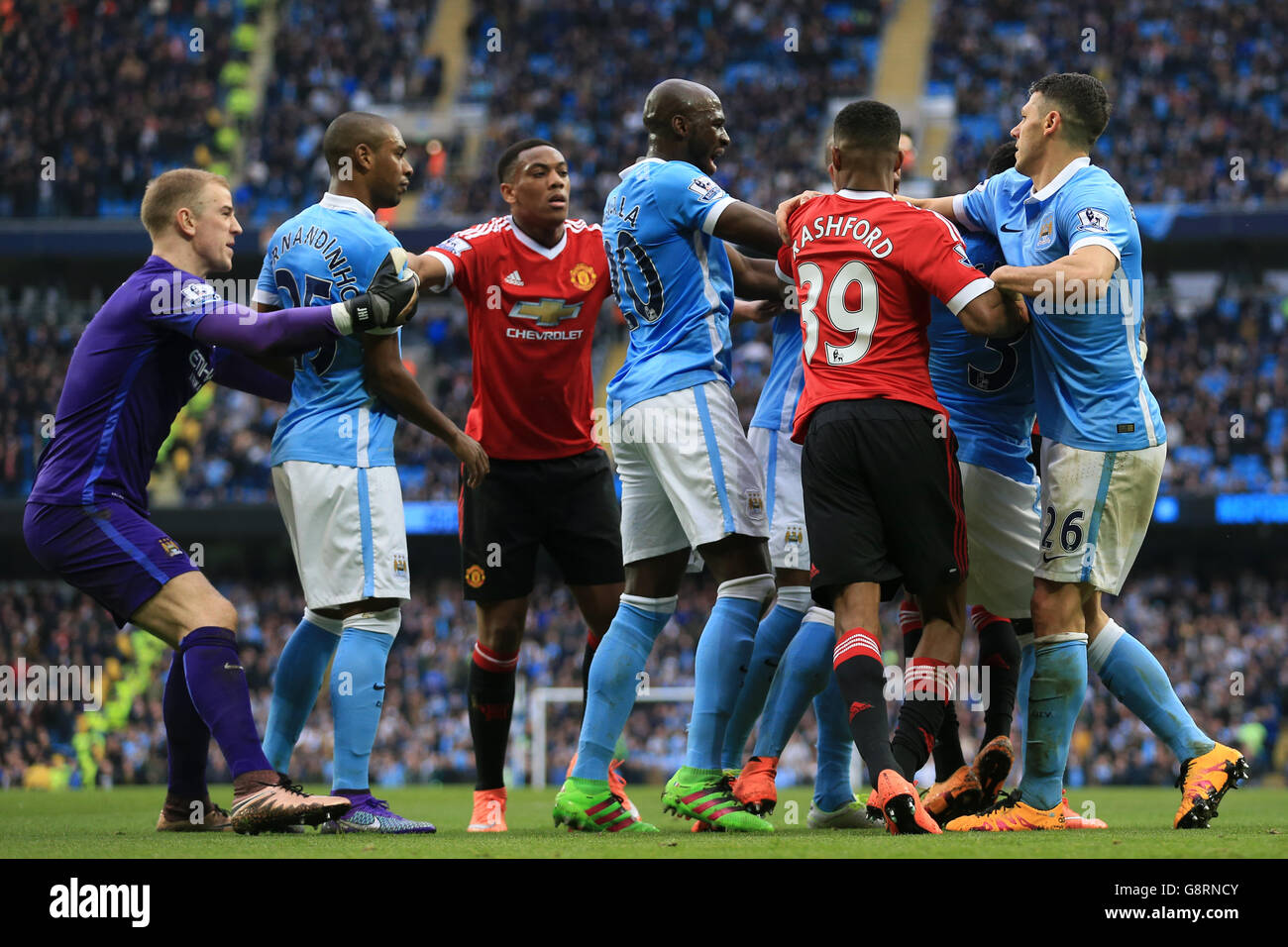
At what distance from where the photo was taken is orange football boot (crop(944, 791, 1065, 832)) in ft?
17.5

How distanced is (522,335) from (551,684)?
49.1 feet

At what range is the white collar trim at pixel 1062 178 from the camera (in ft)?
18.4

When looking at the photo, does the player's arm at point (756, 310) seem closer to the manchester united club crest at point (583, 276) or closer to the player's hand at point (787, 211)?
the manchester united club crest at point (583, 276)

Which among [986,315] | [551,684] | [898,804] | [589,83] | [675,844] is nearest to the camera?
[675,844]

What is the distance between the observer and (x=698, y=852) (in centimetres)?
404

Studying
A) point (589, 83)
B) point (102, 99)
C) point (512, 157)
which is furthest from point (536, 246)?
point (102, 99)

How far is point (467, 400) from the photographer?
2325 centimetres

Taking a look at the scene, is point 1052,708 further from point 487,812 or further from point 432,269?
point 432,269

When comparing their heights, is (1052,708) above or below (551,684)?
above

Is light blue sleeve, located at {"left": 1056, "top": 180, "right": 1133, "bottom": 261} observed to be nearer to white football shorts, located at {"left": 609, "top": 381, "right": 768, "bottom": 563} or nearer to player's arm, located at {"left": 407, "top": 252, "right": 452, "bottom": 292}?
white football shorts, located at {"left": 609, "top": 381, "right": 768, "bottom": 563}

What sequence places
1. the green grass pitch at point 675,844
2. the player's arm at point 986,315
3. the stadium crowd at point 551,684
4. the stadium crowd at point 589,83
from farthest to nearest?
the stadium crowd at point 589,83 < the stadium crowd at point 551,684 < the player's arm at point 986,315 < the green grass pitch at point 675,844

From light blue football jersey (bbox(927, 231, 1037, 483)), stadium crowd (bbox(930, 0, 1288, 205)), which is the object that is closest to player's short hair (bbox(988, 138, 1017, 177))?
light blue football jersey (bbox(927, 231, 1037, 483))

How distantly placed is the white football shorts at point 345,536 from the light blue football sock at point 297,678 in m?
0.32

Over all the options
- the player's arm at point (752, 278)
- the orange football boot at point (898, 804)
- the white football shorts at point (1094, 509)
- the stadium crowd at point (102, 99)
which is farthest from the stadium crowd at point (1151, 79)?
the orange football boot at point (898, 804)
